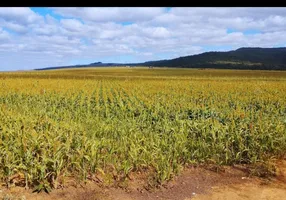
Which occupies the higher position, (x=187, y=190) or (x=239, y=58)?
(x=239, y=58)

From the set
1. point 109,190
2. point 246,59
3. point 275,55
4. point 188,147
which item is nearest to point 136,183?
point 109,190

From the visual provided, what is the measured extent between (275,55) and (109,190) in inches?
7292

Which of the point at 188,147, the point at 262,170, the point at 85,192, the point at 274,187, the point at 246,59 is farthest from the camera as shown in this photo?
the point at 246,59

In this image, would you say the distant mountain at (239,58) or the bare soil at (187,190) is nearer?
the bare soil at (187,190)

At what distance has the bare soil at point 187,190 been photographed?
4250 millimetres

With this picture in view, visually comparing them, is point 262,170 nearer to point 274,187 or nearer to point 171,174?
point 274,187

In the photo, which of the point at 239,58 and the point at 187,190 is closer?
the point at 187,190

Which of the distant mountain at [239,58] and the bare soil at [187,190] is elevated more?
the distant mountain at [239,58]

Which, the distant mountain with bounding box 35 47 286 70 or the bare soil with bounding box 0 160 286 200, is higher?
the distant mountain with bounding box 35 47 286 70

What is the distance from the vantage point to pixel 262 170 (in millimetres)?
5277

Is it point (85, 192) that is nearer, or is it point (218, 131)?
point (85, 192)

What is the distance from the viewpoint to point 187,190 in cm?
457

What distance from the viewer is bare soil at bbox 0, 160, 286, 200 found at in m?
4.25

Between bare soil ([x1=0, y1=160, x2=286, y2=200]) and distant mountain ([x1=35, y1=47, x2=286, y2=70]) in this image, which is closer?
bare soil ([x1=0, y1=160, x2=286, y2=200])
